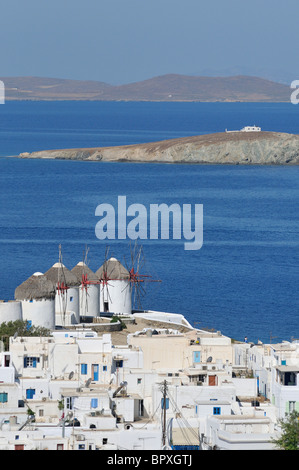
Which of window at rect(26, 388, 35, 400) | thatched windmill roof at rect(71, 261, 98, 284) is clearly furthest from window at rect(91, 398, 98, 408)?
thatched windmill roof at rect(71, 261, 98, 284)

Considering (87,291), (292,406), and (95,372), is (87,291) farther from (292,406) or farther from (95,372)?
(292,406)

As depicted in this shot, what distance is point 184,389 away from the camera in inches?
1235

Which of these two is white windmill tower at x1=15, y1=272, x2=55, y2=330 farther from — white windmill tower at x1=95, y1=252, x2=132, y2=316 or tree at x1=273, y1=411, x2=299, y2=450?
tree at x1=273, y1=411, x2=299, y2=450

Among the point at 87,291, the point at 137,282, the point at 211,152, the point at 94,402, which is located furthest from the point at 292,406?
the point at 211,152

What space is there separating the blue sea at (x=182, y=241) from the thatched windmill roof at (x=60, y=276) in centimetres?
811

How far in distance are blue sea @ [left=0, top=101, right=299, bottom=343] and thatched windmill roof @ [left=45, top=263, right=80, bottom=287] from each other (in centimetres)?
811

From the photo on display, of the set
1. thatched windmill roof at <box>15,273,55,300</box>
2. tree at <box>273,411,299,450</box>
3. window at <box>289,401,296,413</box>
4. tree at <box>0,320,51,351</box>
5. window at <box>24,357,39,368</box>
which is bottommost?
tree at <box>273,411,299,450</box>

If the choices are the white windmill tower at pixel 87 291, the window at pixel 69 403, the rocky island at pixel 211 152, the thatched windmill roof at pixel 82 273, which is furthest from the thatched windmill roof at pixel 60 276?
the rocky island at pixel 211 152

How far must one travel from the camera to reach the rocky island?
157 metres

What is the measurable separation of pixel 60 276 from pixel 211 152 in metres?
117

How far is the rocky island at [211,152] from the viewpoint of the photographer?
156875 mm

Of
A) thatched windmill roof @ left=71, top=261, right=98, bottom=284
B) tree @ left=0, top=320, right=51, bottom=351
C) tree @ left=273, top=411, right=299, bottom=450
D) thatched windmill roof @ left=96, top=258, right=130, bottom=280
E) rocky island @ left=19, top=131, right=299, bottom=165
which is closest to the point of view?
tree @ left=273, top=411, right=299, bottom=450

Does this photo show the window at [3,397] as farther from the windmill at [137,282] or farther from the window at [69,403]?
the windmill at [137,282]
